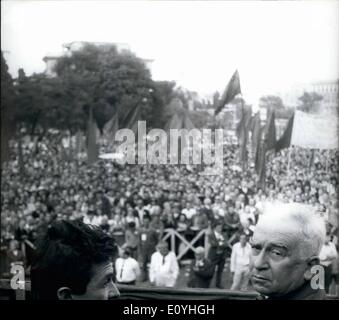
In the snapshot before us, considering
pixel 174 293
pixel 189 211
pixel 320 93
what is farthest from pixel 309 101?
pixel 174 293

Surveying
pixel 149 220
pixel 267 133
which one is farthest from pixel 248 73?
pixel 149 220

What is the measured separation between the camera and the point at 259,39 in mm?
6625

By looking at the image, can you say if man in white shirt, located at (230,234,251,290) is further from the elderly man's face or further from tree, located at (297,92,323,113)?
the elderly man's face

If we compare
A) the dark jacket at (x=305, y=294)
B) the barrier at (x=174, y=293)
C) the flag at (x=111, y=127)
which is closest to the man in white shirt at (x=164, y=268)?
the flag at (x=111, y=127)

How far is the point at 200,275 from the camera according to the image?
6270 millimetres

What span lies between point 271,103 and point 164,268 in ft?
7.17

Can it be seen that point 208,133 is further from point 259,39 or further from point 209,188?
point 259,39

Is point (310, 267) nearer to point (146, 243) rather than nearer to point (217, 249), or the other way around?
point (217, 249)

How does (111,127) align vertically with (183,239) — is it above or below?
above

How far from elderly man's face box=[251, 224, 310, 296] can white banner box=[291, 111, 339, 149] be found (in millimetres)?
4591

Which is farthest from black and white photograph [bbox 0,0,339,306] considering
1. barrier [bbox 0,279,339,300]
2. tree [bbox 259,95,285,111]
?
barrier [bbox 0,279,339,300]

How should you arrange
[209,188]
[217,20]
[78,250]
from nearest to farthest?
[78,250] < [217,20] < [209,188]

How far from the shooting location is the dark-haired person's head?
1802 mm

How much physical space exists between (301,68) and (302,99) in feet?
1.34
